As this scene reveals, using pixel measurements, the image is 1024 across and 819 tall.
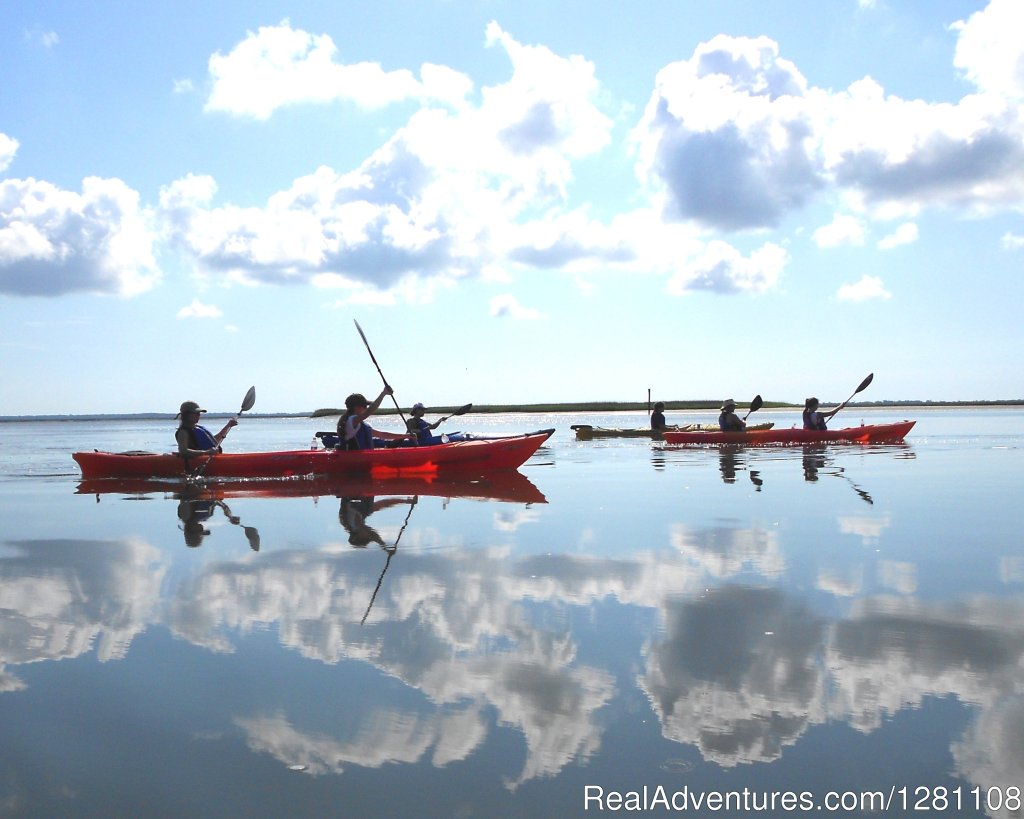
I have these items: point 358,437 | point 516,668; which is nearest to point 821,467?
point 358,437

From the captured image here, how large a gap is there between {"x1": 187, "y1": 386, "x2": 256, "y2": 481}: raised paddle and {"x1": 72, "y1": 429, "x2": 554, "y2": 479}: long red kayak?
62 mm

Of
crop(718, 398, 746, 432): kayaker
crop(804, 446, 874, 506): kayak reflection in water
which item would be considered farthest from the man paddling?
crop(718, 398, 746, 432): kayaker

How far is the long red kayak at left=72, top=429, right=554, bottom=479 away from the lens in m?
19.0

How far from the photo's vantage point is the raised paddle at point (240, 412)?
18688 millimetres

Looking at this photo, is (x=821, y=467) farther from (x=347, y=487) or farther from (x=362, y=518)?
(x=362, y=518)

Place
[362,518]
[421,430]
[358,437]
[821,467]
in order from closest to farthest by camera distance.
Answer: [362,518]
[358,437]
[821,467]
[421,430]

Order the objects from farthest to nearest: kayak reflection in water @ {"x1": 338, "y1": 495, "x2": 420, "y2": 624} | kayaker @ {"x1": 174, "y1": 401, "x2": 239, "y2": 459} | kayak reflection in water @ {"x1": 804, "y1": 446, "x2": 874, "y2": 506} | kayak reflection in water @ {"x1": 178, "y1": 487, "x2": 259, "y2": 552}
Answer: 1. kayaker @ {"x1": 174, "y1": 401, "x2": 239, "y2": 459}
2. kayak reflection in water @ {"x1": 804, "y1": 446, "x2": 874, "y2": 506}
3. kayak reflection in water @ {"x1": 178, "y1": 487, "x2": 259, "y2": 552}
4. kayak reflection in water @ {"x1": 338, "y1": 495, "x2": 420, "y2": 624}

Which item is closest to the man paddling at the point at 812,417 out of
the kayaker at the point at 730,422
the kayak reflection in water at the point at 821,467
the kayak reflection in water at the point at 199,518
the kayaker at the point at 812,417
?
the kayaker at the point at 812,417

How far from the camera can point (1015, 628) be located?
5926 mm

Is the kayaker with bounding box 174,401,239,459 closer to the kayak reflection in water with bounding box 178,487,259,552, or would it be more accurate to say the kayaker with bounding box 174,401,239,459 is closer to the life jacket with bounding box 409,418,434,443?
the kayak reflection in water with bounding box 178,487,259,552

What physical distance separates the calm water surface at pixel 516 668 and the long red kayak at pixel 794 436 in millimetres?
19252

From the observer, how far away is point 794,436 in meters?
30.4

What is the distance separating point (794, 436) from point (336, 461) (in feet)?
59.0

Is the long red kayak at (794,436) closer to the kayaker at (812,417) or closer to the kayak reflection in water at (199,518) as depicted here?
the kayaker at (812,417)
